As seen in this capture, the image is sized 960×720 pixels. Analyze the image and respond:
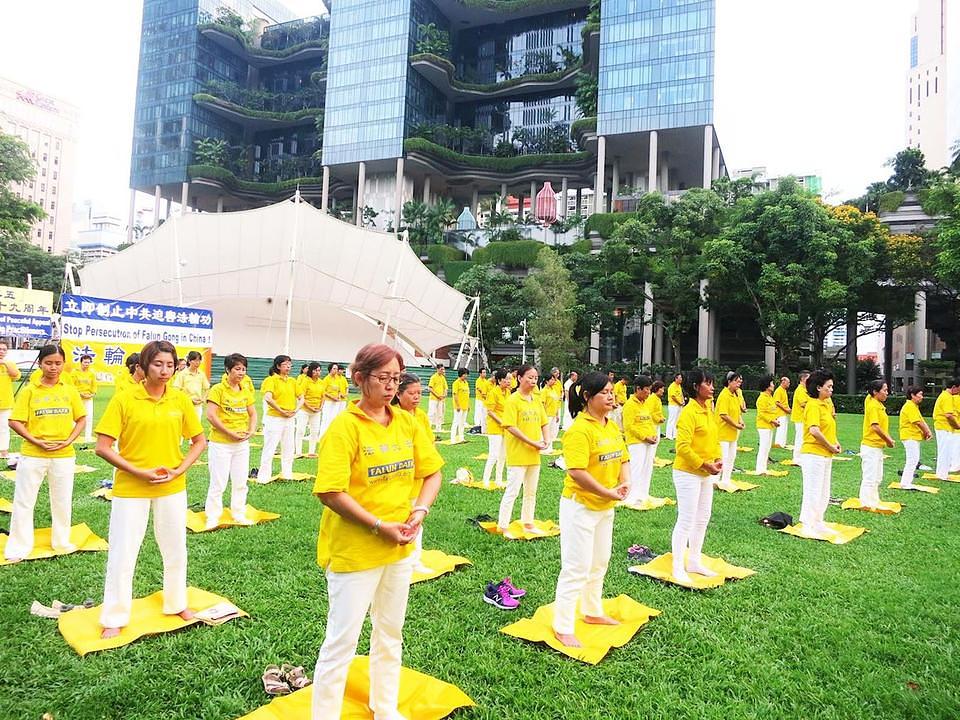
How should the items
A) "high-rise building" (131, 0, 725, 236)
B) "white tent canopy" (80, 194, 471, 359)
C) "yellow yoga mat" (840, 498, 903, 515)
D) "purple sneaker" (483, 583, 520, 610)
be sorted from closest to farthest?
"purple sneaker" (483, 583, 520, 610), "yellow yoga mat" (840, 498, 903, 515), "white tent canopy" (80, 194, 471, 359), "high-rise building" (131, 0, 725, 236)

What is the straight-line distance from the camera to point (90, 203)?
442 feet

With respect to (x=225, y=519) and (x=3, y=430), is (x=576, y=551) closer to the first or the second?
(x=225, y=519)

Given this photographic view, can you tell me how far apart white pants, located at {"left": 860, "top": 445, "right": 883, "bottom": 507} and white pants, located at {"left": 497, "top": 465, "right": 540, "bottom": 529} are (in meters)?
4.56

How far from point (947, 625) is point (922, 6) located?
4235 inches

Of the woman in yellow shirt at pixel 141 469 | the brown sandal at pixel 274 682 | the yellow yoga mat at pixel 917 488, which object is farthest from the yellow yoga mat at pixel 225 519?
the yellow yoga mat at pixel 917 488

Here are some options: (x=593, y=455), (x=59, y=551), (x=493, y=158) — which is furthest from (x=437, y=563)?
(x=493, y=158)

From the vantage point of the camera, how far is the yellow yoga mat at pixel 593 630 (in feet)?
12.9

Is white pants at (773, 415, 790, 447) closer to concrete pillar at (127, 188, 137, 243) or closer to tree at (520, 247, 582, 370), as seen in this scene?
tree at (520, 247, 582, 370)

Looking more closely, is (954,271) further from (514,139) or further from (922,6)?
(922,6)

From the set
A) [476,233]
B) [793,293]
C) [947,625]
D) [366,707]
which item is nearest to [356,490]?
[366,707]

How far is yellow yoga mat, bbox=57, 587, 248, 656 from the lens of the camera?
3.80 metres

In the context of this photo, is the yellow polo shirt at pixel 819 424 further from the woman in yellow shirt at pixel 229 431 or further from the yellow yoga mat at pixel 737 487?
the woman in yellow shirt at pixel 229 431

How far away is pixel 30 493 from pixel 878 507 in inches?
375

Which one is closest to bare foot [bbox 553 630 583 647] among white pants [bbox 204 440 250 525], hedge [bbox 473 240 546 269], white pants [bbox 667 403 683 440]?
white pants [bbox 204 440 250 525]
